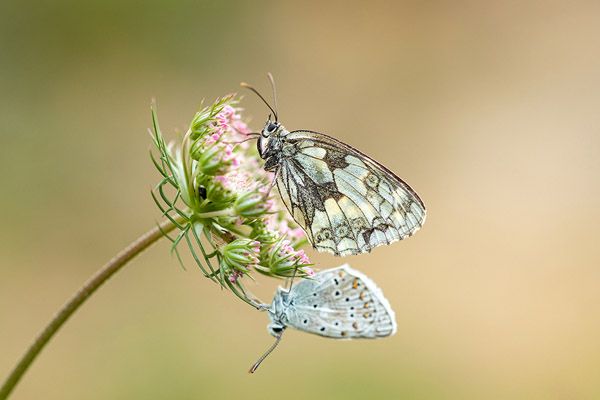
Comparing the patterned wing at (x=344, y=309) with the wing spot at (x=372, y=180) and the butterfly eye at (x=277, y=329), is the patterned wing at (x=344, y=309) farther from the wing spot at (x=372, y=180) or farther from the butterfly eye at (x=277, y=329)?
the wing spot at (x=372, y=180)

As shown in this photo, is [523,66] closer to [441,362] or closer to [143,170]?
[441,362]

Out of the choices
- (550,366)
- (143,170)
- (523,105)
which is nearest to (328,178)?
(550,366)

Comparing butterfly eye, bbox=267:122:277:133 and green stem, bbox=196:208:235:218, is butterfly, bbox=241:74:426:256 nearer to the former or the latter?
butterfly eye, bbox=267:122:277:133

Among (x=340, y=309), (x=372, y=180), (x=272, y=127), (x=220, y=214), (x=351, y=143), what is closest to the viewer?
(x=220, y=214)

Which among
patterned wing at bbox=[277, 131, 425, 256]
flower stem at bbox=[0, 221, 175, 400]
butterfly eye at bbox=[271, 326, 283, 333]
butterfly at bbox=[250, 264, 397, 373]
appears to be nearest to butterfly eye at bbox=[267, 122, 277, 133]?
patterned wing at bbox=[277, 131, 425, 256]

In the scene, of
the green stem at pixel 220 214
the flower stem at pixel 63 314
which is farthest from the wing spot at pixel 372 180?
the flower stem at pixel 63 314

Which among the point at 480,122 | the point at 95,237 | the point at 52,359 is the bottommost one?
the point at 52,359

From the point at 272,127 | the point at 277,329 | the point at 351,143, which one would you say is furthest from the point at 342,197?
the point at 351,143

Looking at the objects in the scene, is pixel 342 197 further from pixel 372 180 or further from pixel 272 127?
pixel 272 127
